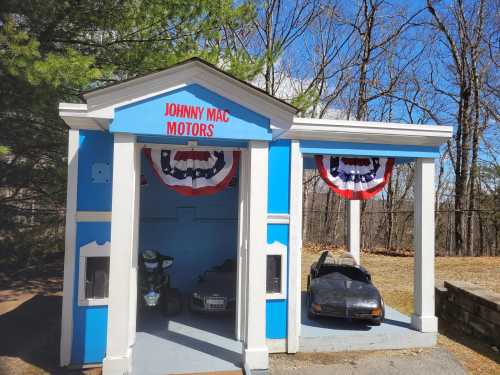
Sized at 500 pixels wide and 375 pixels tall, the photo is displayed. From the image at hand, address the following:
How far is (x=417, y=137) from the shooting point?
22.4 feet

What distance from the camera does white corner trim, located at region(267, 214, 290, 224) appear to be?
6.30 metres

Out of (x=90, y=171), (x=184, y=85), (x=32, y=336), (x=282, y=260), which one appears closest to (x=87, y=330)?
(x=32, y=336)

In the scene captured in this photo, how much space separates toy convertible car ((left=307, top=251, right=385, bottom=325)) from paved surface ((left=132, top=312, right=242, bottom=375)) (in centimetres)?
179

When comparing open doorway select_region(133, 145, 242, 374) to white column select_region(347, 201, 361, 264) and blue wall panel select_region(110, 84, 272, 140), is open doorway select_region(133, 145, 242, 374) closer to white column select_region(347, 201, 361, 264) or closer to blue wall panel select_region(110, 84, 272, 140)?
blue wall panel select_region(110, 84, 272, 140)

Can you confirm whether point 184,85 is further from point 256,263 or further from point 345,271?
point 345,271

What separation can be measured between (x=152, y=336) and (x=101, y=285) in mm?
1395

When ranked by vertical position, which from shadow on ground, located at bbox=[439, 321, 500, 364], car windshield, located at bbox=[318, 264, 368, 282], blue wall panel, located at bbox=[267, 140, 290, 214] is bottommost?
shadow on ground, located at bbox=[439, 321, 500, 364]

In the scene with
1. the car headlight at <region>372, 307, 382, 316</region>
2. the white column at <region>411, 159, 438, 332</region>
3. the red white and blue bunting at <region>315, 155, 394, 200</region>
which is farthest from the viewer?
the red white and blue bunting at <region>315, 155, 394, 200</region>

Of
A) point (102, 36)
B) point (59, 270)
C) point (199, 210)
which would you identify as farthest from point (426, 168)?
point (59, 270)

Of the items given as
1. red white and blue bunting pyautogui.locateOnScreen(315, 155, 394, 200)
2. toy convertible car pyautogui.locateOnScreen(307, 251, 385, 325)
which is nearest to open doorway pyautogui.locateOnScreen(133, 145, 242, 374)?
toy convertible car pyautogui.locateOnScreen(307, 251, 385, 325)

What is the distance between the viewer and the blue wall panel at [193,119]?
203 inches

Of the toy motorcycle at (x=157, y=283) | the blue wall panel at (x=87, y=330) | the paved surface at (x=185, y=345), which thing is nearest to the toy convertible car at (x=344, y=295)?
the paved surface at (x=185, y=345)

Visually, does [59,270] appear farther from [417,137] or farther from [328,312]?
[417,137]

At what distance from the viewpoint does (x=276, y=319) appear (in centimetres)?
629
